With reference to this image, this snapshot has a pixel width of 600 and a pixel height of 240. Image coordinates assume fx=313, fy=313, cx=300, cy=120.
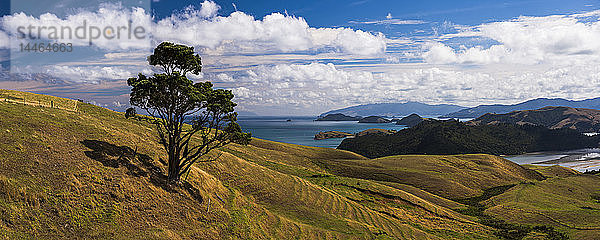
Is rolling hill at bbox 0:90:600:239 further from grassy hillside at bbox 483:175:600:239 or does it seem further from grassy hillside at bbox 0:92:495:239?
grassy hillside at bbox 483:175:600:239

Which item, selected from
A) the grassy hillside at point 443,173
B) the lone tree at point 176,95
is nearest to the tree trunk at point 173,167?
the lone tree at point 176,95

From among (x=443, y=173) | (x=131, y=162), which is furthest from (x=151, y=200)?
(x=443, y=173)

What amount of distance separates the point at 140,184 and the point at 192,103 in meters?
10.6

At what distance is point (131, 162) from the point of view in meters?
37.8

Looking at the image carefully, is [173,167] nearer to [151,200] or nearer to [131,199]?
[151,200]

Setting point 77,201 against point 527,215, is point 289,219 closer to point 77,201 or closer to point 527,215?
point 77,201

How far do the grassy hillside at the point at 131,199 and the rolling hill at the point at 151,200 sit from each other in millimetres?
95

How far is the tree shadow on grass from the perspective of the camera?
35562 mm

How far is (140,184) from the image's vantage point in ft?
114

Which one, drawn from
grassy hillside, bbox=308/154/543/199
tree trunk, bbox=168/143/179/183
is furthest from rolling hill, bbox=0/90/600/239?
grassy hillside, bbox=308/154/543/199

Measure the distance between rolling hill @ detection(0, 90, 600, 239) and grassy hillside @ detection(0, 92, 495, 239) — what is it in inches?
3.8

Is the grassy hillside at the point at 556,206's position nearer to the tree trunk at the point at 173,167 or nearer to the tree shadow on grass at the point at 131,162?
the tree trunk at the point at 173,167

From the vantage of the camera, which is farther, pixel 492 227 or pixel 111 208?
pixel 492 227

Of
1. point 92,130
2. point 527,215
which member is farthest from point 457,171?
point 92,130
